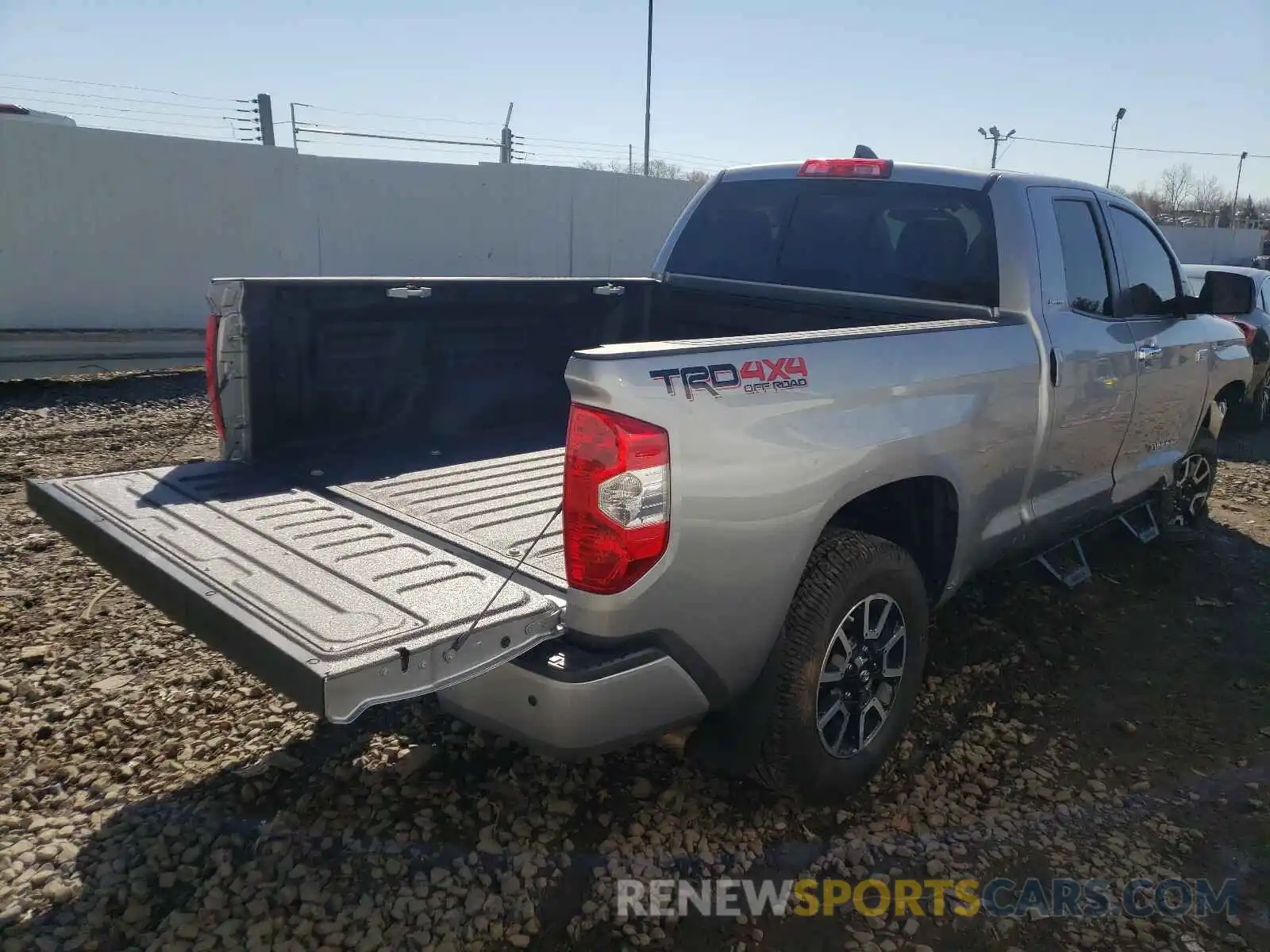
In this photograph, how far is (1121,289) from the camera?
462 centimetres

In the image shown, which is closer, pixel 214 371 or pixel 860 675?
pixel 860 675

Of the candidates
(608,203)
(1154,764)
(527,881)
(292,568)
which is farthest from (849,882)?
(608,203)

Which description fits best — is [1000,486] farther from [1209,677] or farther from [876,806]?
[1209,677]

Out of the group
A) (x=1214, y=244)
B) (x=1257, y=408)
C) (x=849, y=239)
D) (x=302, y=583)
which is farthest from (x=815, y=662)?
(x=1214, y=244)

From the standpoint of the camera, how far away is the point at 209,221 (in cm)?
1173

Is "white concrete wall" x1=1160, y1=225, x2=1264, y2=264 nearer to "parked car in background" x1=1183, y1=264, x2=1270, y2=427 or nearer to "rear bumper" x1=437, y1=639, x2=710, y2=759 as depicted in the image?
"parked car in background" x1=1183, y1=264, x2=1270, y2=427

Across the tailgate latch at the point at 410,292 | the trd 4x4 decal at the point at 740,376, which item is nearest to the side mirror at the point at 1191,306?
the trd 4x4 decal at the point at 740,376

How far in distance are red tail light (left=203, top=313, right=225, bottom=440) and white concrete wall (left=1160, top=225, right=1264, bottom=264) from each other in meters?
36.5

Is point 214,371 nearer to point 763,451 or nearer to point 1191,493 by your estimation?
point 763,451

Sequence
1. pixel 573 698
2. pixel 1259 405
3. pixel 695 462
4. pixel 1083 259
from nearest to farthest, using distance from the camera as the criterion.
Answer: pixel 573 698, pixel 695 462, pixel 1083 259, pixel 1259 405

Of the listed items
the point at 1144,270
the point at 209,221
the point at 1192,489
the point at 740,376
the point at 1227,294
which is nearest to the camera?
the point at 740,376

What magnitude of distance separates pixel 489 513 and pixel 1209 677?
3.32 meters

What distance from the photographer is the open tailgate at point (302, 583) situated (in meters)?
2.20

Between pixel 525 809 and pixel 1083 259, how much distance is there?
3250mm
